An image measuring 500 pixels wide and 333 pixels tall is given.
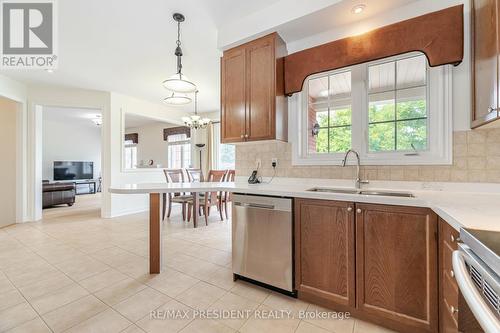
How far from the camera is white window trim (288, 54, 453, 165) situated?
1.67m

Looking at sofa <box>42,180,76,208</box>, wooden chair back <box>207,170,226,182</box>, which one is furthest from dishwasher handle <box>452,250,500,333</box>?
sofa <box>42,180,76,208</box>

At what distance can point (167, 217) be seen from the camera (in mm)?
4480

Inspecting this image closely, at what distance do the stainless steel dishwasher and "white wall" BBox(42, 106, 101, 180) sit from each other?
7543 millimetres

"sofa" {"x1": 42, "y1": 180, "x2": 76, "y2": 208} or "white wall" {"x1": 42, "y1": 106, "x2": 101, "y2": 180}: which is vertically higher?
"white wall" {"x1": 42, "y1": 106, "x2": 101, "y2": 180}

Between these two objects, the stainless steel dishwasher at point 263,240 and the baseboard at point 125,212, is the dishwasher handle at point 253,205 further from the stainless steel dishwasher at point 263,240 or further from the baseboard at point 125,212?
the baseboard at point 125,212

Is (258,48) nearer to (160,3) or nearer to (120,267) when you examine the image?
(160,3)

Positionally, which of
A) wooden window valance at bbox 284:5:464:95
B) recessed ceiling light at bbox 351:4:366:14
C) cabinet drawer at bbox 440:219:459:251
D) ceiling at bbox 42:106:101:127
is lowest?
cabinet drawer at bbox 440:219:459:251

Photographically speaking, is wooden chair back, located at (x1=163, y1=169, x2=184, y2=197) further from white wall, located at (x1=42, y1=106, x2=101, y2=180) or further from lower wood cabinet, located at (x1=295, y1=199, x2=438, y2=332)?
white wall, located at (x1=42, y1=106, x2=101, y2=180)

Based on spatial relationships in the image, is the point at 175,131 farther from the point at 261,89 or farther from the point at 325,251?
the point at 325,251

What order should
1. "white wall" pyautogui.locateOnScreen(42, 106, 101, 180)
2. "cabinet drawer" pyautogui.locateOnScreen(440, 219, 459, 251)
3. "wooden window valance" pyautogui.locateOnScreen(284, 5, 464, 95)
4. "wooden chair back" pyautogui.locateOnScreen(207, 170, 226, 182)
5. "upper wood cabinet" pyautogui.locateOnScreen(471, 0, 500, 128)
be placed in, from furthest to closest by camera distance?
"white wall" pyautogui.locateOnScreen(42, 106, 101, 180) < "wooden chair back" pyautogui.locateOnScreen(207, 170, 226, 182) < "wooden window valance" pyautogui.locateOnScreen(284, 5, 464, 95) < "upper wood cabinet" pyautogui.locateOnScreen(471, 0, 500, 128) < "cabinet drawer" pyautogui.locateOnScreen(440, 219, 459, 251)

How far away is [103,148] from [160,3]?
11.4 feet

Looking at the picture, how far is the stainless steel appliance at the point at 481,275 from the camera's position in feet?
1.74

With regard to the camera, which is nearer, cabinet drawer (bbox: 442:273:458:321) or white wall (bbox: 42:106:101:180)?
cabinet drawer (bbox: 442:273:458:321)

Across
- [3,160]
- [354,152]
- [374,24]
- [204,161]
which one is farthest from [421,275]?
[3,160]
